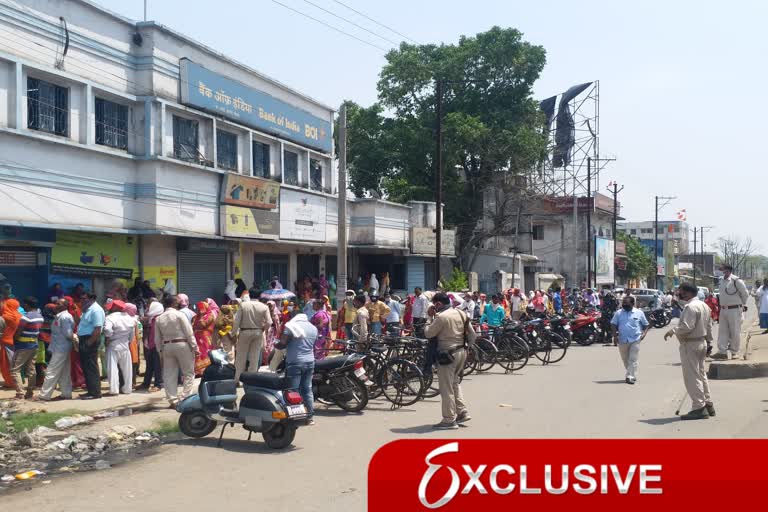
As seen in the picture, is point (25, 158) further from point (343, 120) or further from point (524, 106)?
point (524, 106)

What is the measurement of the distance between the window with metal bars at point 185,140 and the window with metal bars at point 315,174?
7.60 m

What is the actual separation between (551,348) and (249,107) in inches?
454

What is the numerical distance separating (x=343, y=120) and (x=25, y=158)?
26.1ft

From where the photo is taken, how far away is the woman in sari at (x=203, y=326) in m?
12.9

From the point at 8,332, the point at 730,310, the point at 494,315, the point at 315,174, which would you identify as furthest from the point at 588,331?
the point at 8,332

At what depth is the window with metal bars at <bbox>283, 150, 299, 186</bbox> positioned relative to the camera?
25.5 m

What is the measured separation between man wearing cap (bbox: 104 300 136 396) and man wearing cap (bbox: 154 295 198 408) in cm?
128

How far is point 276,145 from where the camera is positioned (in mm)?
24281

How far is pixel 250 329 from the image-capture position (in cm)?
1157

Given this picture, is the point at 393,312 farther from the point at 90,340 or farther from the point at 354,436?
the point at 354,436

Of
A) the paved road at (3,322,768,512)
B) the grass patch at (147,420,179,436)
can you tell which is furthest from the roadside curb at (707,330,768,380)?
the grass patch at (147,420,179,436)

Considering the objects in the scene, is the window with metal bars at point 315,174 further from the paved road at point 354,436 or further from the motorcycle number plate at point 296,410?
the motorcycle number plate at point 296,410

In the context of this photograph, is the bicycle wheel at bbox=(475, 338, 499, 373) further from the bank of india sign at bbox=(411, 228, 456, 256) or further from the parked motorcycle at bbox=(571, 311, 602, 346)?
the bank of india sign at bbox=(411, 228, 456, 256)

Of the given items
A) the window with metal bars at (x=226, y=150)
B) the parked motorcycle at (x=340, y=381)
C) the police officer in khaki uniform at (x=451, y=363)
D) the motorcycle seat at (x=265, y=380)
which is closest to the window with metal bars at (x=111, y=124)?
the window with metal bars at (x=226, y=150)
